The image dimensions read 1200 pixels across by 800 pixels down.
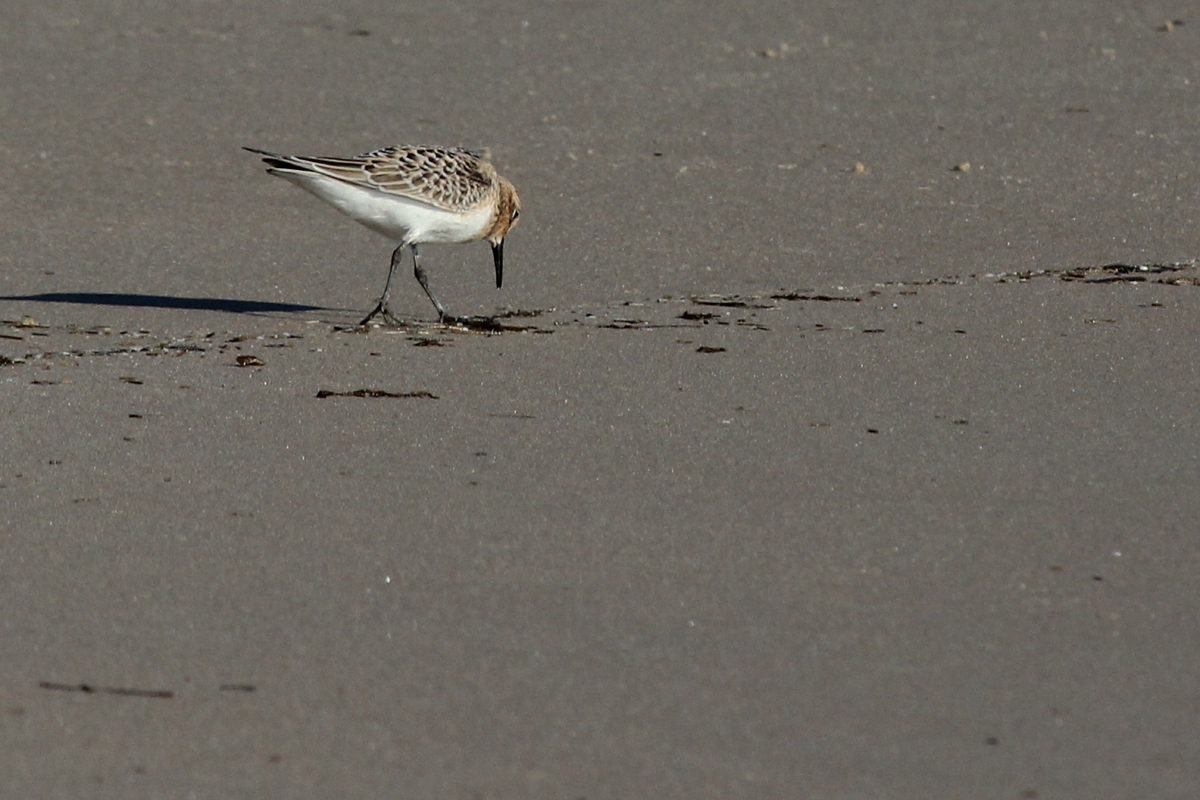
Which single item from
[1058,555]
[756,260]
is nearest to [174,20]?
[756,260]

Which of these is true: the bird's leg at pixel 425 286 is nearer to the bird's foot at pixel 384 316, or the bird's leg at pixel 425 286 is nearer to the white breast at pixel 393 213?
the white breast at pixel 393 213

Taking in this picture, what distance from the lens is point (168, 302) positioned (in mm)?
8461

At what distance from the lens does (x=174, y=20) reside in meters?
13.7

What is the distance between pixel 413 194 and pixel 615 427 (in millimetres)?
2571

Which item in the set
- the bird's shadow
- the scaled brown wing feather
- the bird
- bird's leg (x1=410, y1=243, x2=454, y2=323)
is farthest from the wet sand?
the scaled brown wing feather

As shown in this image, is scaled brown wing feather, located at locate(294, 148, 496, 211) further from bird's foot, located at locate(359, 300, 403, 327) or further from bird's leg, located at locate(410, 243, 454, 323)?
bird's foot, located at locate(359, 300, 403, 327)

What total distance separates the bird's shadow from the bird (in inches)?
16.9

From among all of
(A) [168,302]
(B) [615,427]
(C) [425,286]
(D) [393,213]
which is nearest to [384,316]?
(C) [425,286]

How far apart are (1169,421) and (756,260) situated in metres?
3.20

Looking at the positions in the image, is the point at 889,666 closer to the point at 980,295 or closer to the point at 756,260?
the point at 980,295

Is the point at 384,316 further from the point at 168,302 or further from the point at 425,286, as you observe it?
the point at 168,302

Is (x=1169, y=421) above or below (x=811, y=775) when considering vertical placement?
above

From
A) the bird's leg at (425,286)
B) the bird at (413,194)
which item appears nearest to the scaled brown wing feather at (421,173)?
the bird at (413,194)

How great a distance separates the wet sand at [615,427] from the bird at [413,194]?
316 mm
